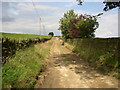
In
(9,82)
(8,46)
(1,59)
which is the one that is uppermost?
(8,46)

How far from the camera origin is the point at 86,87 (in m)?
7.08

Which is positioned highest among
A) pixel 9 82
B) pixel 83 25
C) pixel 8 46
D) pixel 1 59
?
pixel 83 25

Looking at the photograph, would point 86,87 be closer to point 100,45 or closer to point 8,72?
point 8,72

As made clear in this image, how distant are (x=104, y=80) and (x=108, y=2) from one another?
6437 millimetres

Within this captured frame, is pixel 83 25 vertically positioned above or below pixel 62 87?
above

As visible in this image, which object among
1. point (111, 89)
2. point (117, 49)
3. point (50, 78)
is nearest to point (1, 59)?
point (50, 78)

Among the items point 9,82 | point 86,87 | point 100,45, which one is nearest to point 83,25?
point 100,45

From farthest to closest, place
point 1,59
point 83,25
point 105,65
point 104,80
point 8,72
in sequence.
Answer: point 83,25 < point 105,65 < point 104,80 < point 1,59 < point 8,72

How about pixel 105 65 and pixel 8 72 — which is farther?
pixel 105 65

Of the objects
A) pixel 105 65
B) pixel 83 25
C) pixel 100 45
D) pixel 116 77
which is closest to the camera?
pixel 116 77

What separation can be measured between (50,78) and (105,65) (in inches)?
198

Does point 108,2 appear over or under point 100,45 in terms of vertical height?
over

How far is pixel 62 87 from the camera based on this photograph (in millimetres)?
7047

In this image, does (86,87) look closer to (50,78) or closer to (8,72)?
(50,78)
